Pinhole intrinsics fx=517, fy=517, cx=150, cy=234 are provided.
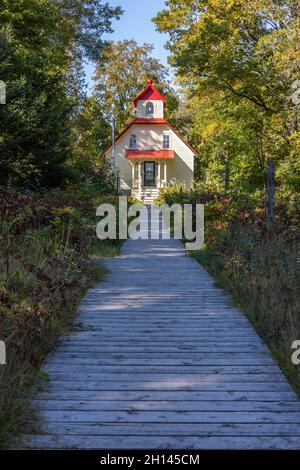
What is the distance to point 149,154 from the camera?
3831cm

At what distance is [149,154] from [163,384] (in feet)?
114

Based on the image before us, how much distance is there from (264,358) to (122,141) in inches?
1406

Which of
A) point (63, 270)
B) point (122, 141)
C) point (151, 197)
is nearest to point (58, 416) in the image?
point (63, 270)

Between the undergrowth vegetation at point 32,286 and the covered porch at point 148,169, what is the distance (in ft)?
86.9

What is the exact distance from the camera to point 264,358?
16.9ft

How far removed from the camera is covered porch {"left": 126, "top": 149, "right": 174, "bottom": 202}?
38.2 metres

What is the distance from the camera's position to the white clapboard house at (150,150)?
1531 inches

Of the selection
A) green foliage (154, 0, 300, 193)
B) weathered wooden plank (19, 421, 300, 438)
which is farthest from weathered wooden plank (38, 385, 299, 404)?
green foliage (154, 0, 300, 193)

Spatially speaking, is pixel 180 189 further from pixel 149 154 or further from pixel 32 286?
pixel 32 286

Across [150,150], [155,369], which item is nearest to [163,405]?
[155,369]

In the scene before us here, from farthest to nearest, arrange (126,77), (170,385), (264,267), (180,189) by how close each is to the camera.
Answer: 1. (126,77)
2. (180,189)
3. (264,267)
4. (170,385)

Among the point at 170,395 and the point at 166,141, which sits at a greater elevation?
the point at 166,141
